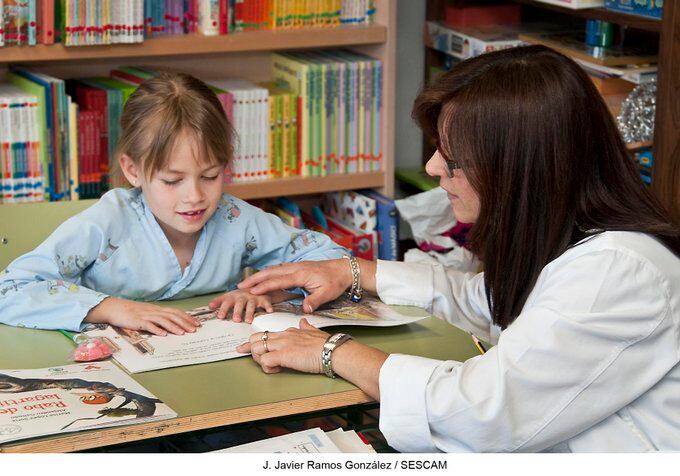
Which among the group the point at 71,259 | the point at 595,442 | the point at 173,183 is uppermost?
the point at 173,183

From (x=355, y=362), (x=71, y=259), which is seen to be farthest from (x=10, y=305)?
(x=355, y=362)

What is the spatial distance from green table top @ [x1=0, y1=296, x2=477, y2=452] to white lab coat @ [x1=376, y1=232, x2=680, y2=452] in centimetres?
13

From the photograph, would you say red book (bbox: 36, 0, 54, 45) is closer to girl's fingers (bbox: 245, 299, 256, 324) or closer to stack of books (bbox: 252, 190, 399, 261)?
stack of books (bbox: 252, 190, 399, 261)

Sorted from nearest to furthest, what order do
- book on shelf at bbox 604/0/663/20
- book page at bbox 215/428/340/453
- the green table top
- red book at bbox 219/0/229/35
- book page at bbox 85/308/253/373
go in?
book page at bbox 215/428/340/453
the green table top
book page at bbox 85/308/253/373
book on shelf at bbox 604/0/663/20
red book at bbox 219/0/229/35

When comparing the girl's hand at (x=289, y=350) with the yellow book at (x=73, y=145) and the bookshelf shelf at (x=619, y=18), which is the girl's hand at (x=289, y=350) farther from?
the yellow book at (x=73, y=145)

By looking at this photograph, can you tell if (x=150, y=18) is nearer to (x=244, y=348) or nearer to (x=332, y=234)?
(x=332, y=234)

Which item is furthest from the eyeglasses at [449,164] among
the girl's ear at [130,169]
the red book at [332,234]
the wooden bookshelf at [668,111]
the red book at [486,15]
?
the red book at [486,15]

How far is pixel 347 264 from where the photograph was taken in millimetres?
1770

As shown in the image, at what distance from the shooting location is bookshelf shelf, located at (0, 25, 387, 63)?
269 cm

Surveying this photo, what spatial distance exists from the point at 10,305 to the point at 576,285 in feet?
2.82

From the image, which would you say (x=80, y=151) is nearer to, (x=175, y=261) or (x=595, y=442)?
(x=175, y=261)

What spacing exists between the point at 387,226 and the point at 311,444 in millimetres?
2027

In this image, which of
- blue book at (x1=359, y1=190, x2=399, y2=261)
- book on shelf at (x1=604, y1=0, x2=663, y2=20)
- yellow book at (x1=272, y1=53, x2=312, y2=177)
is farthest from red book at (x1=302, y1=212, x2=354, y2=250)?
book on shelf at (x1=604, y1=0, x2=663, y2=20)

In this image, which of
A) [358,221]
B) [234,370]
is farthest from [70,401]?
[358,221]
